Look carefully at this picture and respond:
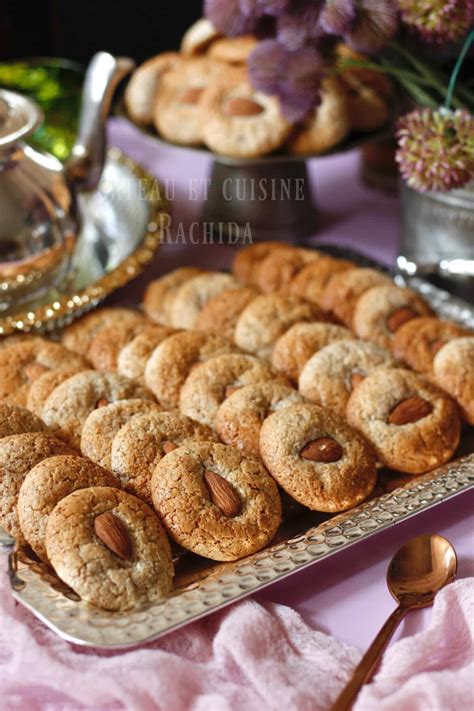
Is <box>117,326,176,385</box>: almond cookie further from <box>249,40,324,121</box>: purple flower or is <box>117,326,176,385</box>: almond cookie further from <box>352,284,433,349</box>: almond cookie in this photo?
<box>249,40,324,121</box>: purple flower

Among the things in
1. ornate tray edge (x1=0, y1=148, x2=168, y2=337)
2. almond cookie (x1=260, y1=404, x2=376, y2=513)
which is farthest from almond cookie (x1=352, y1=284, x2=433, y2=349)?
ornate tray edge (x1=0, y1=148, x2=168, y2=337)

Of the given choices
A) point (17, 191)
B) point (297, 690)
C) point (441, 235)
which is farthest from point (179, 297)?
point (297, 690)

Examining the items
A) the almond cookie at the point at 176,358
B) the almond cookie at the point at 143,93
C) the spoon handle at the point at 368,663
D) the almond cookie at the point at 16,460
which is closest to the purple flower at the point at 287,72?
the almond cookie at the point at 143,93

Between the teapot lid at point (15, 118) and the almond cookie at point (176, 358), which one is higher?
the teapot lid at point (15, 118)

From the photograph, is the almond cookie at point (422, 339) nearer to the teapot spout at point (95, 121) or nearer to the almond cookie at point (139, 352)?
the almond cookie at point (139, 352)

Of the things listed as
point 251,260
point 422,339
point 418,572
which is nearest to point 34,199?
point 251,260

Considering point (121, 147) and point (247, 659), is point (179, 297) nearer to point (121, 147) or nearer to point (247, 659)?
point (247, 659)
